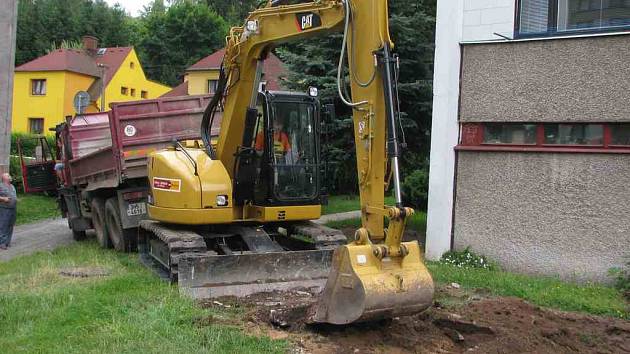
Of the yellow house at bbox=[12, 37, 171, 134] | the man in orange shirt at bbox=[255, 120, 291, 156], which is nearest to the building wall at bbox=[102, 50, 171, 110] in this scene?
the yellow house at bbox=[12, 37, 171, 134]

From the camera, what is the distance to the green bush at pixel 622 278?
8.97 metres

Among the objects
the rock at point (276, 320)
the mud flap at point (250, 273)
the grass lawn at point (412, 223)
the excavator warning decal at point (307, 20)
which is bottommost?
the grass lawn at point (412, 223)

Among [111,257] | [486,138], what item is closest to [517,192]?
[486,138]

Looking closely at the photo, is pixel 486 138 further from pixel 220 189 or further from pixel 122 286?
pixel 122 286

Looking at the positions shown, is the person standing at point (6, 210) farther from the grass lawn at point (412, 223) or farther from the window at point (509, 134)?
the window at point (509, 134)

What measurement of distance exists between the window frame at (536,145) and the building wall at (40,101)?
3842 cm

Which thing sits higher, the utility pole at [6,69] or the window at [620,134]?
the utility pole at [6,69]

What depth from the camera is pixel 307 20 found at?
793 centimetres

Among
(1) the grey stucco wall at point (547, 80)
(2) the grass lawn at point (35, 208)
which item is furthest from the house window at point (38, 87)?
(1) the grey stucco wall at point (547, 80)

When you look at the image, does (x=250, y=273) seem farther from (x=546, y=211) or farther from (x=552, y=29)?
(x=552, y=29)

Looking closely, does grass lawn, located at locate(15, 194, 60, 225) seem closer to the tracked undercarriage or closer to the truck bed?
the truck bed

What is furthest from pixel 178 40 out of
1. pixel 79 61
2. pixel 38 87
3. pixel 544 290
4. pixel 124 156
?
pixel 544 290

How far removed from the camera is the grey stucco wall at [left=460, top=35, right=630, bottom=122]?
9594 millimetres

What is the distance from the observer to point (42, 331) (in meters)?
6.55
